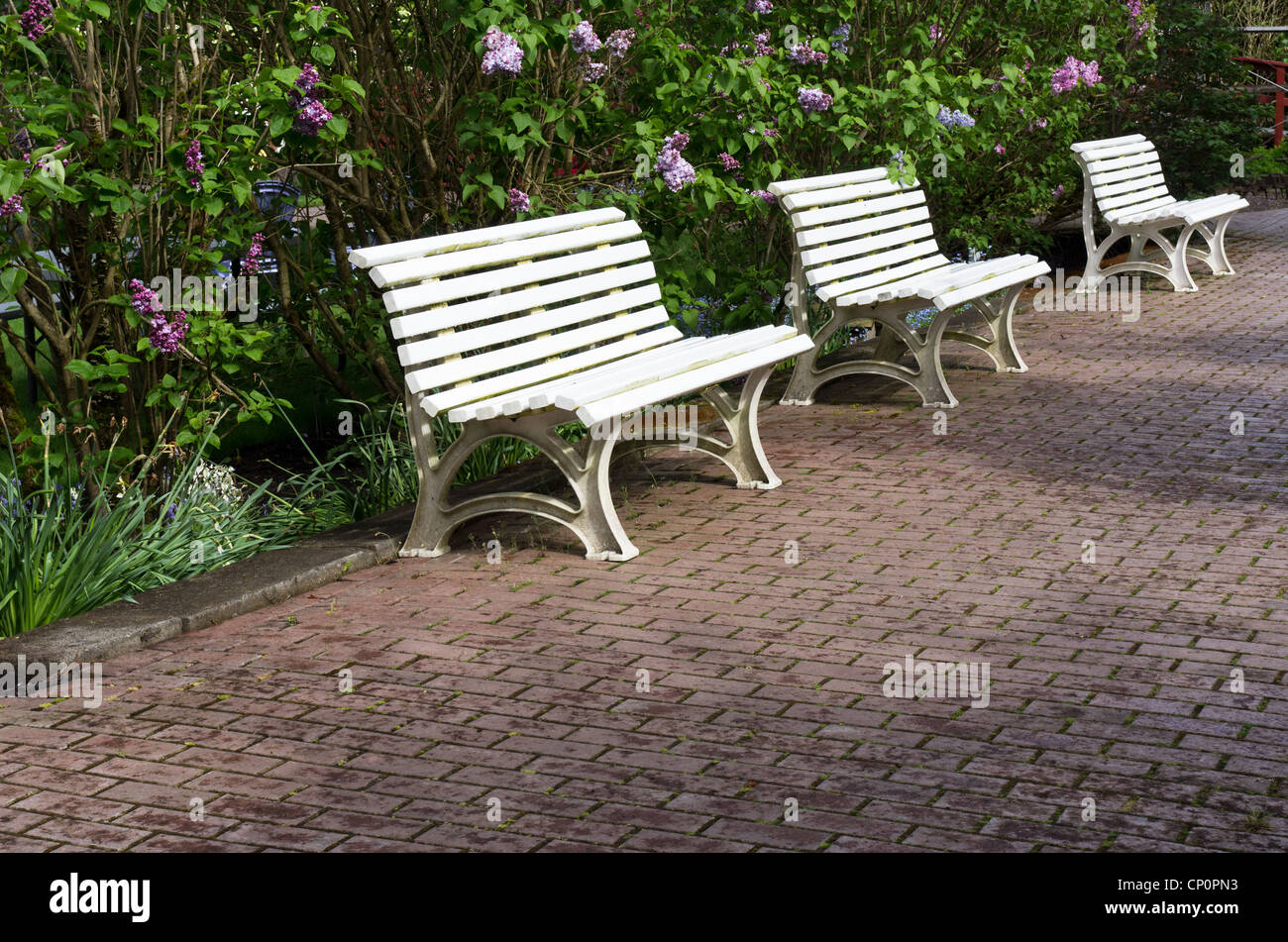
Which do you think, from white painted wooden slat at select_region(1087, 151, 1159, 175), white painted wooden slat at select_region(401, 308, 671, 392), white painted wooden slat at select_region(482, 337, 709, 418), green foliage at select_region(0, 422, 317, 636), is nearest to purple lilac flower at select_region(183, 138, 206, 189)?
green foliage at select_region(0, 422, 317, 636)

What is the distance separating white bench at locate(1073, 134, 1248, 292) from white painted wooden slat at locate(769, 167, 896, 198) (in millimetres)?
4028

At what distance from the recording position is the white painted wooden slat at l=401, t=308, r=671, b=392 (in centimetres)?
612

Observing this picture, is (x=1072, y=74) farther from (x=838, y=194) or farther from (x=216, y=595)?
(x=216, y=595)

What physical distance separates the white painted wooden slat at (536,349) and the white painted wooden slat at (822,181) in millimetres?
1300

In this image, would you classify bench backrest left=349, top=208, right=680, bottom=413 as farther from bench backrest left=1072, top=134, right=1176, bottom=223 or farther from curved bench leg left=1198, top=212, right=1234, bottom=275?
curved bench leg left=1198, top=212, right=1234, bottom=275

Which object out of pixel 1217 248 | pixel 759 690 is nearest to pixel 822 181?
pixel 759 690

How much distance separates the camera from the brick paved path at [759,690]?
3.89 metres

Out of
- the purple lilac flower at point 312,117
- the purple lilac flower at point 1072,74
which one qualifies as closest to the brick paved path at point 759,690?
the purple lilac flower at point 312,117

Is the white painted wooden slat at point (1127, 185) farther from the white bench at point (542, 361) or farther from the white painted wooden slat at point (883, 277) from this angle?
the white bench at point (542, 361)

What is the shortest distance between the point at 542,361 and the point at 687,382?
1.11 metres

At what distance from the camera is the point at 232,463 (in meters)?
8.41

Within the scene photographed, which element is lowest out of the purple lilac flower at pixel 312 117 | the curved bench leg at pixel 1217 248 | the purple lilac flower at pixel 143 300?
the purple lilac flower at pixel 143 300

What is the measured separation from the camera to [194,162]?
6.32 meters
